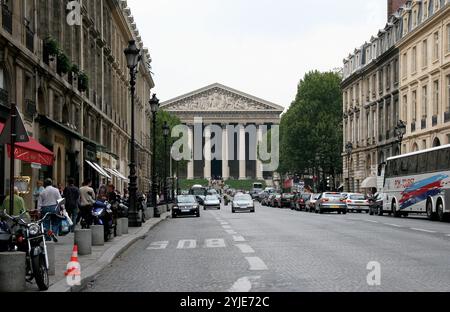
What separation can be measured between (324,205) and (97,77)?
16265 mm

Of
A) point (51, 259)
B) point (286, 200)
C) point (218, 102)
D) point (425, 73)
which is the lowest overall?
point (286, 200)

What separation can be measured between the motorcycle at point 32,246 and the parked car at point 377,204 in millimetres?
37571

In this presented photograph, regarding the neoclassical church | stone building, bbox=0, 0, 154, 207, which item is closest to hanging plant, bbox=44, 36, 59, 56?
stone building, bbox=0, 0, 154, 207

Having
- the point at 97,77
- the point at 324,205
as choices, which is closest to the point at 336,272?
the point at 97,77

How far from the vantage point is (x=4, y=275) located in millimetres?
10188

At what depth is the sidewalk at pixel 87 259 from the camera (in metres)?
11.3

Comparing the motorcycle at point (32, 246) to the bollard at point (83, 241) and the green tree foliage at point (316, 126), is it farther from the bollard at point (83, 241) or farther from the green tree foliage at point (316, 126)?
the green tree foliage at point (316, 126)

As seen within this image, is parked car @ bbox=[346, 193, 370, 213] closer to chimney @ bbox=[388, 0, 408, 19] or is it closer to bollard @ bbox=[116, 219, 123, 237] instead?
chimney @ bbox=[388, 0, 408, 19]

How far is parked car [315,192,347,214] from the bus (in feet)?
18.0

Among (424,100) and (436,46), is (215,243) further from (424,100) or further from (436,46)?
(424,100)

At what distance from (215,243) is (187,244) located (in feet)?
2.32

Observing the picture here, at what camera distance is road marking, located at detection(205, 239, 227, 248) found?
65.3ft

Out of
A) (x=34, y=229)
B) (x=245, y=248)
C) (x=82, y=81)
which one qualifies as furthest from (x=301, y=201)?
(x=34, y=229)

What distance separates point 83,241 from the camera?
53.9 feet
